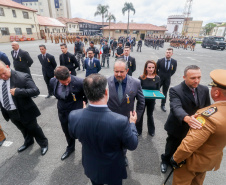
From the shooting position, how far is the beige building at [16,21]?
90.6 feet

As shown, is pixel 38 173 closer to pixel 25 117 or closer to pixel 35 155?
pixel 35 155

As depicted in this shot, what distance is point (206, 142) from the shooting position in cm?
155

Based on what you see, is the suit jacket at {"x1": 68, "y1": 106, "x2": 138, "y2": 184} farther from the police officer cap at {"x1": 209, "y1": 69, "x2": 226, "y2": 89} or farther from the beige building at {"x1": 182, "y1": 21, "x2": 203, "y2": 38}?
the beige building at {"x1": 182, "y1": 21, "x2": 203, "y2": 38}

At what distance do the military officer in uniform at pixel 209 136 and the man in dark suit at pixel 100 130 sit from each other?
659 mm

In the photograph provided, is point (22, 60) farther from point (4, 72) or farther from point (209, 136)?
point (209, 136)

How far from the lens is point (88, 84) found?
1302 mm

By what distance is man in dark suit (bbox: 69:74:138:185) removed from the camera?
130cm

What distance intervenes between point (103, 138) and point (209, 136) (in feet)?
3.82

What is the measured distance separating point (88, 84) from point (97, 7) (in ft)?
176

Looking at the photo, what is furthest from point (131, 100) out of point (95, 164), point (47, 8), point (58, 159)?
point (47, 8)

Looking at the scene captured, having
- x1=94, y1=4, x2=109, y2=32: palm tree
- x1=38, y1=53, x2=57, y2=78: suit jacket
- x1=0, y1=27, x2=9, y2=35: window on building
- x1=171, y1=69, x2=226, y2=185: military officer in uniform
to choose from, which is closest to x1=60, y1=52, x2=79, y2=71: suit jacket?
x1=38, y1=53, x2=57, y2=78: suit jacket

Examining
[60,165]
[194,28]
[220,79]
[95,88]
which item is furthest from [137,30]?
[95,88]

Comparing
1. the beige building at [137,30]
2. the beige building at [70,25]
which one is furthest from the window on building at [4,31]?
the beige building at [137,30]

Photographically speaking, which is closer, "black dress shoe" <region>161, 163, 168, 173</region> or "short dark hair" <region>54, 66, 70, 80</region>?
"short dark hair" <region>54, 66, 70, 80</region>
